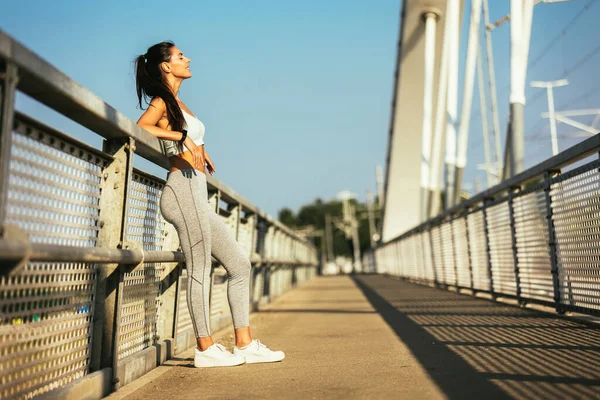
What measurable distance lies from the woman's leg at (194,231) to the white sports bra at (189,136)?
14 centimetres

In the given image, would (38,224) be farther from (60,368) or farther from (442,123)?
(442,123)

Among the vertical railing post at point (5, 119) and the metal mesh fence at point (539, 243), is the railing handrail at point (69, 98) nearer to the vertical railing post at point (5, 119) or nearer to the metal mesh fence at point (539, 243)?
the vertical railing post at point (5, 119)

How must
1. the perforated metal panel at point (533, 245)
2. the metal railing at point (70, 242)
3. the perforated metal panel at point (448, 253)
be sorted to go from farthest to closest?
the perforated metal panel at point (448, 253) < the perforated metal panel at point (533, 245) < the metal railing at point (70, 242)

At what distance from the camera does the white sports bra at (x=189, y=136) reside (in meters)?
3.78

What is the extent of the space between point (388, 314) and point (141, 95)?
167 inches

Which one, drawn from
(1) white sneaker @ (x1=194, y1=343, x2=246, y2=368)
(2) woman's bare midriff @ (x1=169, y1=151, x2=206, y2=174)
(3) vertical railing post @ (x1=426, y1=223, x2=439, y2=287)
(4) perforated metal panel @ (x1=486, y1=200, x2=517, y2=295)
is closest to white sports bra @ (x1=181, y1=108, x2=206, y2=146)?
(2) woman's bare midriff @ (x1=169, y1=151, x2=206, y2=174)

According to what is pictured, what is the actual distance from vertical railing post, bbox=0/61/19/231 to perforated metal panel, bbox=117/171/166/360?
49.4 inches

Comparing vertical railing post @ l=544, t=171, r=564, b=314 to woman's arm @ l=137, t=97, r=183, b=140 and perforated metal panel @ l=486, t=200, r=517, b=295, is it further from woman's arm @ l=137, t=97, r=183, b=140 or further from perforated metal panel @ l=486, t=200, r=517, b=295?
woman's arm @ l=137, t=97, r=183, b=140

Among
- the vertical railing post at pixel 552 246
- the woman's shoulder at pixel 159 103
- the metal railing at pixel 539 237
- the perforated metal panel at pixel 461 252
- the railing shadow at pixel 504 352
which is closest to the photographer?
the railing shadow at pixel 504 352

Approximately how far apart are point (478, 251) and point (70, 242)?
7628 millimetres

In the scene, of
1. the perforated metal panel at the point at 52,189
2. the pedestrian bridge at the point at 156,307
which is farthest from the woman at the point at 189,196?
the perforated metal panel at the point at 52,189

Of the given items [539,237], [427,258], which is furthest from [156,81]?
[427,258]

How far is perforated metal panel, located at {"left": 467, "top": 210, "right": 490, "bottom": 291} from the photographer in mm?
9158

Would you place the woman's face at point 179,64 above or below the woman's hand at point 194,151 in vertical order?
above
